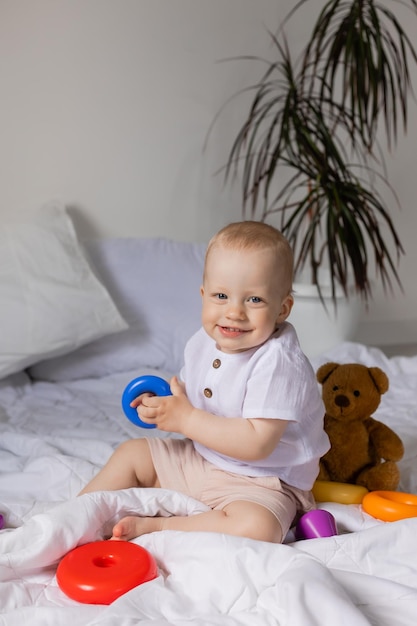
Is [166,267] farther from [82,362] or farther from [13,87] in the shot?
[13,87]

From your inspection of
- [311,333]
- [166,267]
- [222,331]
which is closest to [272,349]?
[222,331]

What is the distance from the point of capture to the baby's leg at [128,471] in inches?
51.9

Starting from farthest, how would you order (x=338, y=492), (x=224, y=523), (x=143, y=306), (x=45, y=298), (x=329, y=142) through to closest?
(x=329, y=142), (x=143, y=306), (x=45, y=298), (x=338, y=492), (x=224, y=523)

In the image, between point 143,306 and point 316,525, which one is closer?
point 316,525

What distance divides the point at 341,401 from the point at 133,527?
19.0 inches

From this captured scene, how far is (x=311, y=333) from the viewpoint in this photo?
2.61 meters

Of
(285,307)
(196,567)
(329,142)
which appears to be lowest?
(196,567)

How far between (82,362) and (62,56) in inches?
38.1

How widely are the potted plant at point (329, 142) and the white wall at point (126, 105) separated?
0.34 feet

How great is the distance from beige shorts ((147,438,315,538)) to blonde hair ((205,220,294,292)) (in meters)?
0.33

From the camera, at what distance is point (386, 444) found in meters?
1.48

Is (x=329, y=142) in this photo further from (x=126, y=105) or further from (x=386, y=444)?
(x=386, y=444)

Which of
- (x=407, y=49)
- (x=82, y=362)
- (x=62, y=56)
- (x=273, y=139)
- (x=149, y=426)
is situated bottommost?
(x=82, y=362)

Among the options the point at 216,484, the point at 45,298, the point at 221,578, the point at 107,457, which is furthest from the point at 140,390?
the point at 45,298
